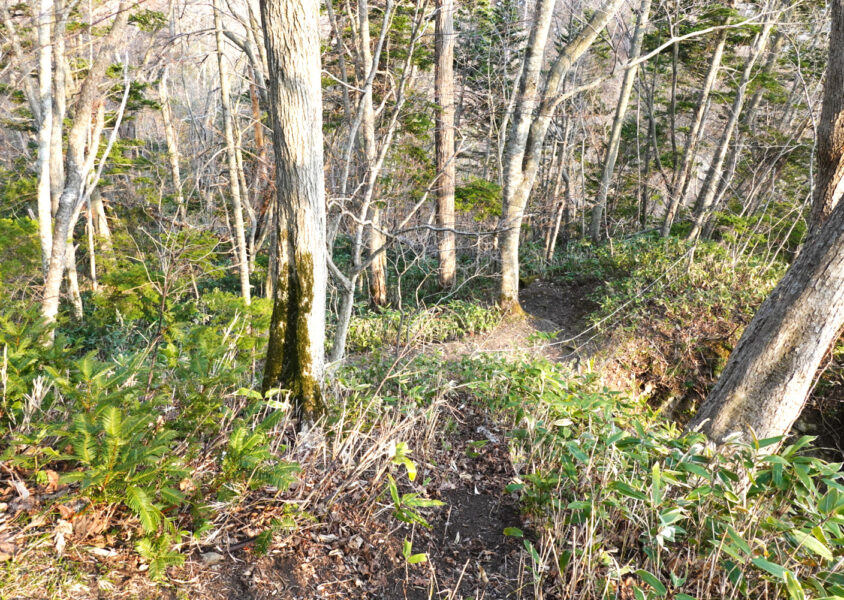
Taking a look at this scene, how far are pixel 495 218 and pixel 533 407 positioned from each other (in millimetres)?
8226

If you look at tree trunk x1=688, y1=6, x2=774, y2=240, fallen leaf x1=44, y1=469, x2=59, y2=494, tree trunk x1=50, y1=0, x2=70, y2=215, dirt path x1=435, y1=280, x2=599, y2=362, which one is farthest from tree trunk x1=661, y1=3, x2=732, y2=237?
tree trunk x1=50, y1=0, x2=70, y2=215

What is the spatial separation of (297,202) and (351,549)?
1.98 m

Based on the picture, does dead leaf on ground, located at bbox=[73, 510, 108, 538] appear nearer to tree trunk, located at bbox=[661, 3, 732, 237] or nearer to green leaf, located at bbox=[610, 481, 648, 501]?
green leaf, located at bbox=[610, 481, 648, 501]

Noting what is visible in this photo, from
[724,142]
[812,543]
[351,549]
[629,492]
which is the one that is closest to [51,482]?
[351,549]

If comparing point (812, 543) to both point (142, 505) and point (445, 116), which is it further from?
point (445, 116)

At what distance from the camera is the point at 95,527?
1.87 meters

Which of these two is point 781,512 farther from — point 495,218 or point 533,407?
point 495,218

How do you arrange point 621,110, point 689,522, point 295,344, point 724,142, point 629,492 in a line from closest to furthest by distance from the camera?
point 629,492
point 689,522
point 295,344
point 724,142
point 621,110

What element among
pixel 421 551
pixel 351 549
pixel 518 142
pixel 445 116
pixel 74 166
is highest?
pixel 445 116

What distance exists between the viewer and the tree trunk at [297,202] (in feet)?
9.31

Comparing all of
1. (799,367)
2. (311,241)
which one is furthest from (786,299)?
(311,241)

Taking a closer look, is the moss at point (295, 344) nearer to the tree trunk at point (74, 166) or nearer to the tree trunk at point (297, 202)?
the tree trunk at point (297, 202)

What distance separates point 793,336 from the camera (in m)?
3.39

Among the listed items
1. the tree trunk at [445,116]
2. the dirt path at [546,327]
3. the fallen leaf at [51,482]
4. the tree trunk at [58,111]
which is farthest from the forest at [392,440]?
the tree trunk at [445,116]
